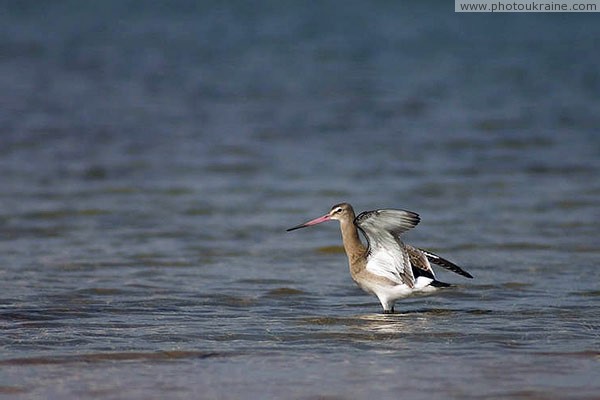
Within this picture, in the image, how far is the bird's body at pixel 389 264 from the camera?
735cm

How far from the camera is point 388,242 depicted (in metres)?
7.65

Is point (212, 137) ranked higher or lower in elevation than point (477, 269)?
higher

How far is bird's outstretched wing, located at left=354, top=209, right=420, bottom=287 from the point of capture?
723 cm

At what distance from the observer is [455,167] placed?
1306cm

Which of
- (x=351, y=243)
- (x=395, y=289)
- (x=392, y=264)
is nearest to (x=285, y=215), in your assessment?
(x=351, y=243)

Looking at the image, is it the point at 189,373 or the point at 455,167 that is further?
the point at 455,167

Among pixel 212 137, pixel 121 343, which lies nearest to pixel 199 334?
pixel 121 343

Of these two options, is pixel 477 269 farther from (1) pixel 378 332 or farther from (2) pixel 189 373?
(2) pixel 189 373

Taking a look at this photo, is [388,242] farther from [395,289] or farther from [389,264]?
[395,289]

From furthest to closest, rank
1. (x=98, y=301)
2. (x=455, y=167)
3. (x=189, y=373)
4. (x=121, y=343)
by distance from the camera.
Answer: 1. (x=455, y=167)
2. (x=98, y=301)
3. (x=121, y=343)
4. (x=189, y=373)

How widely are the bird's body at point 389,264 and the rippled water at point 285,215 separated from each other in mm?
172

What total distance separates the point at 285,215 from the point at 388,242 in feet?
10.7

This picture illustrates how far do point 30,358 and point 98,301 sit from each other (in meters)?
1.63

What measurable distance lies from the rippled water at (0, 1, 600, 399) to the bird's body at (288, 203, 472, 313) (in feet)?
0.57
